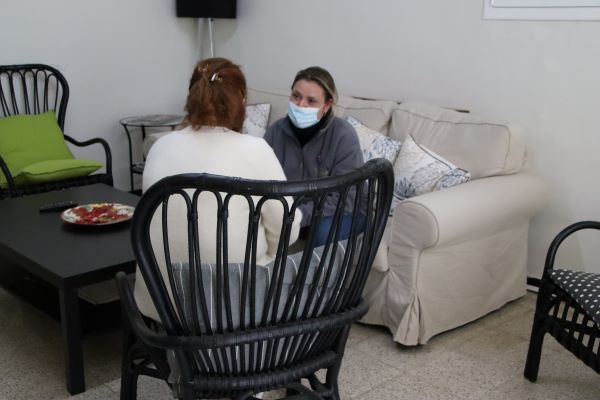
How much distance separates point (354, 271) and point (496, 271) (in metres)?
1.61

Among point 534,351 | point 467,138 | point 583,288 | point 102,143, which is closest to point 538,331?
point 534,351

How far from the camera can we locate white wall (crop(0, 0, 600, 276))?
10.7 feet

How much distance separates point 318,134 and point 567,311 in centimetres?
116

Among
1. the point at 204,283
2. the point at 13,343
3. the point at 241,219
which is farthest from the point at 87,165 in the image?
the point at 204,283

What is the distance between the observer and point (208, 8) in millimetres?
4562

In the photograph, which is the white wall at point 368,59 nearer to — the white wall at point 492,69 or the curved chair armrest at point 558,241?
the white wall at point 492,69

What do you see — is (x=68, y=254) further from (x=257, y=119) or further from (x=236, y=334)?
(x=257, y=119)

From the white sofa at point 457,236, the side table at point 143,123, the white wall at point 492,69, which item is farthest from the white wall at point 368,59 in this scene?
the white sofa at point 457,236

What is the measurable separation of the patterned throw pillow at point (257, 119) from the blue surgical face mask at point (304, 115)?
1.10 m

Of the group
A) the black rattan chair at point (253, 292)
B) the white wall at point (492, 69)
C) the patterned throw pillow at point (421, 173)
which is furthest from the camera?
the white wall at point (492, 69)

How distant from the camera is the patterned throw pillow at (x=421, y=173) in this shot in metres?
3.05

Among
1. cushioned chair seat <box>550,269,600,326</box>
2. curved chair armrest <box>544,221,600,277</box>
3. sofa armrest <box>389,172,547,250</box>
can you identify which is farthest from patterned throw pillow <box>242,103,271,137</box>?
cushioned chair seat <box>550,269,600,326</box>

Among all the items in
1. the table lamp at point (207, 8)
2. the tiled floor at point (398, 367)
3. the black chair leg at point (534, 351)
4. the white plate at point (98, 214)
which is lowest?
the tiled floor at point (398, 367)

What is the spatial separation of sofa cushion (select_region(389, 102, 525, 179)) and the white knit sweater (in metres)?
1.48
